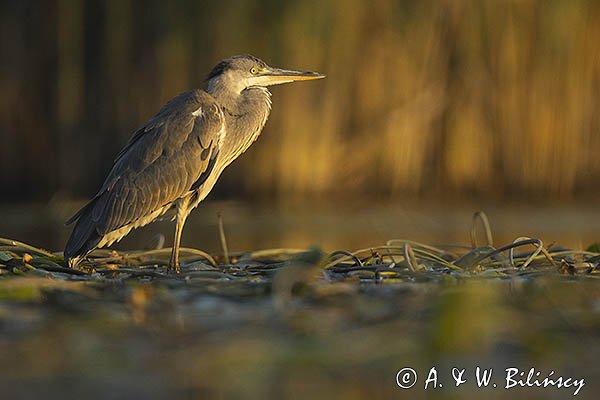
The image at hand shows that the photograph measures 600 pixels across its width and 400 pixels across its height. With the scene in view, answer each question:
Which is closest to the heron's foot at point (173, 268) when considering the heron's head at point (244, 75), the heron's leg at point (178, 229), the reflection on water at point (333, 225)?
the heron's leg at point (178, 229)

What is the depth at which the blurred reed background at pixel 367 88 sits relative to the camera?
1036 cm

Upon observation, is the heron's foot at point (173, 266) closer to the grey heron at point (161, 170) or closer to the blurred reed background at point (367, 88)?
the grey heron at point (161, 170)

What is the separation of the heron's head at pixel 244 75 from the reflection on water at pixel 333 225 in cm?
142

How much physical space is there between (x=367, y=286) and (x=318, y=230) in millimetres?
4640

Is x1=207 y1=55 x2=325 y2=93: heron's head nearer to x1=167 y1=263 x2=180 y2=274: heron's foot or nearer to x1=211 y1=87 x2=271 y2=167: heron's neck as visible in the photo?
x1=211 y1=87 x2=271 y2=167: heron's neck

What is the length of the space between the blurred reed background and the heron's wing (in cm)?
422

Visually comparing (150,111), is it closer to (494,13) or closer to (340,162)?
(340,162)

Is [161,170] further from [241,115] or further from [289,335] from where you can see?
[289,335]

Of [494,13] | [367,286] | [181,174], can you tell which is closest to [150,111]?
[494,13]

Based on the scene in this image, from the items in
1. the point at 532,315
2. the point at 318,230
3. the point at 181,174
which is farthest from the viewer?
the point at 318,230

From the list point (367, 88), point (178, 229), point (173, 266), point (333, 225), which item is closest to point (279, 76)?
point (178, 229)

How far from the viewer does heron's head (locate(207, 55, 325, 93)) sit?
6496 millimetres

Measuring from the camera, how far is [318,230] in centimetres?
920

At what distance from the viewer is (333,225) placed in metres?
9.60
